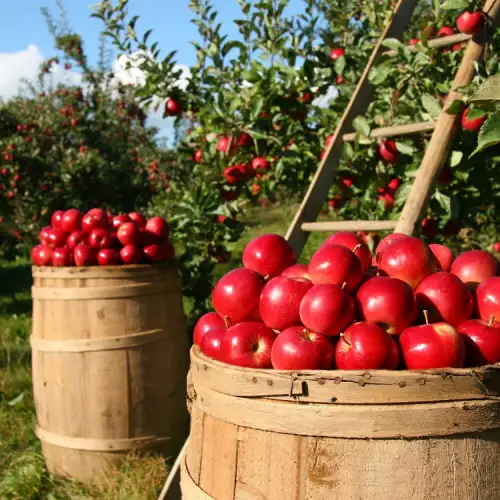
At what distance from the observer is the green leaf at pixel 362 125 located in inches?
111

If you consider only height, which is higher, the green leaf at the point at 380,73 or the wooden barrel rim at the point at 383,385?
the green leaf at the point at 380,73

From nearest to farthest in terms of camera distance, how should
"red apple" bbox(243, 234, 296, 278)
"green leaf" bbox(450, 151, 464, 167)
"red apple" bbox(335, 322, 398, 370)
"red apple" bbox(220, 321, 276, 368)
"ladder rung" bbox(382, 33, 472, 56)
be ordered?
"red apple" bbox(335, 322, 398, 370), "red apple" bbox(220, 321, 276, 368), "red apple" bbox(243, 234, 296, 278), "green leaf" bbox(450, 151, 464, 167), "ladder rung" bbox(382, 33, 472, 56)

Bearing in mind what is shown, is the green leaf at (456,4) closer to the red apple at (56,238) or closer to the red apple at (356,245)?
the red apple at (356,245)

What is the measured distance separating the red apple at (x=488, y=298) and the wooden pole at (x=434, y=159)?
1.06 meters

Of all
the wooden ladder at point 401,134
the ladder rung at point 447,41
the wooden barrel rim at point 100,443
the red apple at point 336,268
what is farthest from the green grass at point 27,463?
the red apple at point 336,268

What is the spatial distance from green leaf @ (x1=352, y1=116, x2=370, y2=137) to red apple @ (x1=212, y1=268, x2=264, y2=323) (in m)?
1.55

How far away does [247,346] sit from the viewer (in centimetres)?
135

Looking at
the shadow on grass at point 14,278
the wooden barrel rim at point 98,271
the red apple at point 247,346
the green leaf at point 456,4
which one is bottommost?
the shadow on grass at point 14,278

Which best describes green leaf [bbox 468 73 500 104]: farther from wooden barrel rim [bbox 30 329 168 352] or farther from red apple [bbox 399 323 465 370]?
wooden barrel rim [bbox 30 329 168 352]

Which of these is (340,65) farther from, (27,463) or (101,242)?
(27,463)

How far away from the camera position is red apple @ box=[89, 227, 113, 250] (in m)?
2.91

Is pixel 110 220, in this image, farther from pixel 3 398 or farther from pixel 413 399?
pixel 413 399

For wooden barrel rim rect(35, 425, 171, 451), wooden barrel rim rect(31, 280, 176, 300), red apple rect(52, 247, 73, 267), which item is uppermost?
red apple rect(52, 247, 73, 267)

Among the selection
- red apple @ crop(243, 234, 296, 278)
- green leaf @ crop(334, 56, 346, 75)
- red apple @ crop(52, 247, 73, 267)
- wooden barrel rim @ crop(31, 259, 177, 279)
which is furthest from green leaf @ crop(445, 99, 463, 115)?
red apple @ crop(52, 247, 73, 267)
